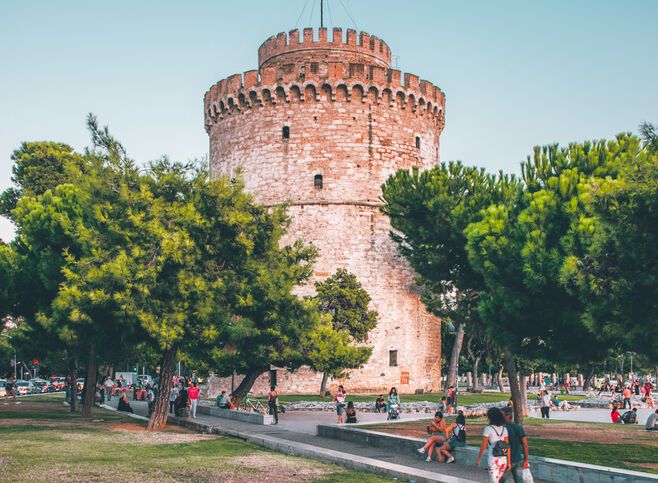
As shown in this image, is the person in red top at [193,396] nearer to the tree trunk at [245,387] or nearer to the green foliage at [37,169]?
the tree trunk at [245,387]

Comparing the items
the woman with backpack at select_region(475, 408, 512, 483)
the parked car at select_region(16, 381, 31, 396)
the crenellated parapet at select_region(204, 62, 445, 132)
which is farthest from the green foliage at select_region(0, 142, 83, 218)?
the woman with backpack at select_region(475, 408, 512, 483)

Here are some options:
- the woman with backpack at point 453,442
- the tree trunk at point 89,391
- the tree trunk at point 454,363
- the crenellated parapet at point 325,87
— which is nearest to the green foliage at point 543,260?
the woman with backpack at point 453,442

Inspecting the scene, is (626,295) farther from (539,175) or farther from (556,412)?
(556,412)

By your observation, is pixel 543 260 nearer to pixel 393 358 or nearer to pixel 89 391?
pixel 89 391

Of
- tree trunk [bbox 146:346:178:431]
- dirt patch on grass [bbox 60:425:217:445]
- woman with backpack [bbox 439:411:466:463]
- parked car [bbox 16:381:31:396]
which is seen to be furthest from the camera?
parked car [bbox 16:381:31:396]

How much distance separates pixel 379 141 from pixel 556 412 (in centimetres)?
1535

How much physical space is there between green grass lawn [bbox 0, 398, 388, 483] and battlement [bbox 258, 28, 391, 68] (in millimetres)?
25665

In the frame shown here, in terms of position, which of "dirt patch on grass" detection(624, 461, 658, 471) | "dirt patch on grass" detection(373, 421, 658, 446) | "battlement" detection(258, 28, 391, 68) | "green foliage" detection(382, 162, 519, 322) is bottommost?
"dirt patch on grass" detection(624, 461, 658, 471)

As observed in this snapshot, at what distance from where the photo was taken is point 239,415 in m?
24.0

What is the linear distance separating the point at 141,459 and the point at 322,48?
3048 cm

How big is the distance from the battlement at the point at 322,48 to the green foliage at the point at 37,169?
1173 cm

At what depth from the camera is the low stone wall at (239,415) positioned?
2237 cm

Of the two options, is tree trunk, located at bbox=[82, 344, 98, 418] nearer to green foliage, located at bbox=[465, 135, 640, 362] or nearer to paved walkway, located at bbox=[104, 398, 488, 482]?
paved walkway, located at bbox=[104, 398, 488, 482]

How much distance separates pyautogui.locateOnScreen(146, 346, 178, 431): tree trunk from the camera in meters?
20.8
